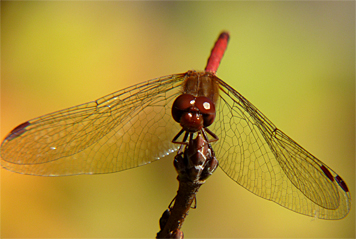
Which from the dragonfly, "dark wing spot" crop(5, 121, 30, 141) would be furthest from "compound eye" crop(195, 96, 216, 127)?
"dark wing spot" crop(5, 121, 30, 141)

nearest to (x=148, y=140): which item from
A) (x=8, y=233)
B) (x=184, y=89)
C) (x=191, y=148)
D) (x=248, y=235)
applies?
(x=184, y=89)

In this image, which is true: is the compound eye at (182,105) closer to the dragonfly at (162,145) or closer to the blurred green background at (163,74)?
the dragonfly at (162,145)

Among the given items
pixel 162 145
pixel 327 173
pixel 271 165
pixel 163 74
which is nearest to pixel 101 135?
pixel 162 145

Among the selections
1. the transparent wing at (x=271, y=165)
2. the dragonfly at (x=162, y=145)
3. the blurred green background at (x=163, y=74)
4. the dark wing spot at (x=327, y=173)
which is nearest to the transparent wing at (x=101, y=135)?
the dragonfly at (x=162, y=145)

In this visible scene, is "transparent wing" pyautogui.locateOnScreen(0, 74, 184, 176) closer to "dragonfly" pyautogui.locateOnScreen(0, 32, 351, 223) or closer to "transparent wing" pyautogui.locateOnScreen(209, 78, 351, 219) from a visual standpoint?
"dragonfly" pyautogui.locateOnScreen(0, 32, 351, 223)

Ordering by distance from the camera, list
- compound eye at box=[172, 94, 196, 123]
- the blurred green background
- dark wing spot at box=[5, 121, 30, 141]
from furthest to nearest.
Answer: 1. the blurred green background
2. dark wing spot at box=[5, 121, 30, 141]
3. compound eye at box=[172, 94, 196, 123]

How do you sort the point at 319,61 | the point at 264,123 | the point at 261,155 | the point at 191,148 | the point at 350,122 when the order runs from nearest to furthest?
the point at 191,148 → the point at 264,123 → the point at 261,155 → the point at 350,122 → the point at 319,61

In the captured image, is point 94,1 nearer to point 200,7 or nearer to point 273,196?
point 200,7
